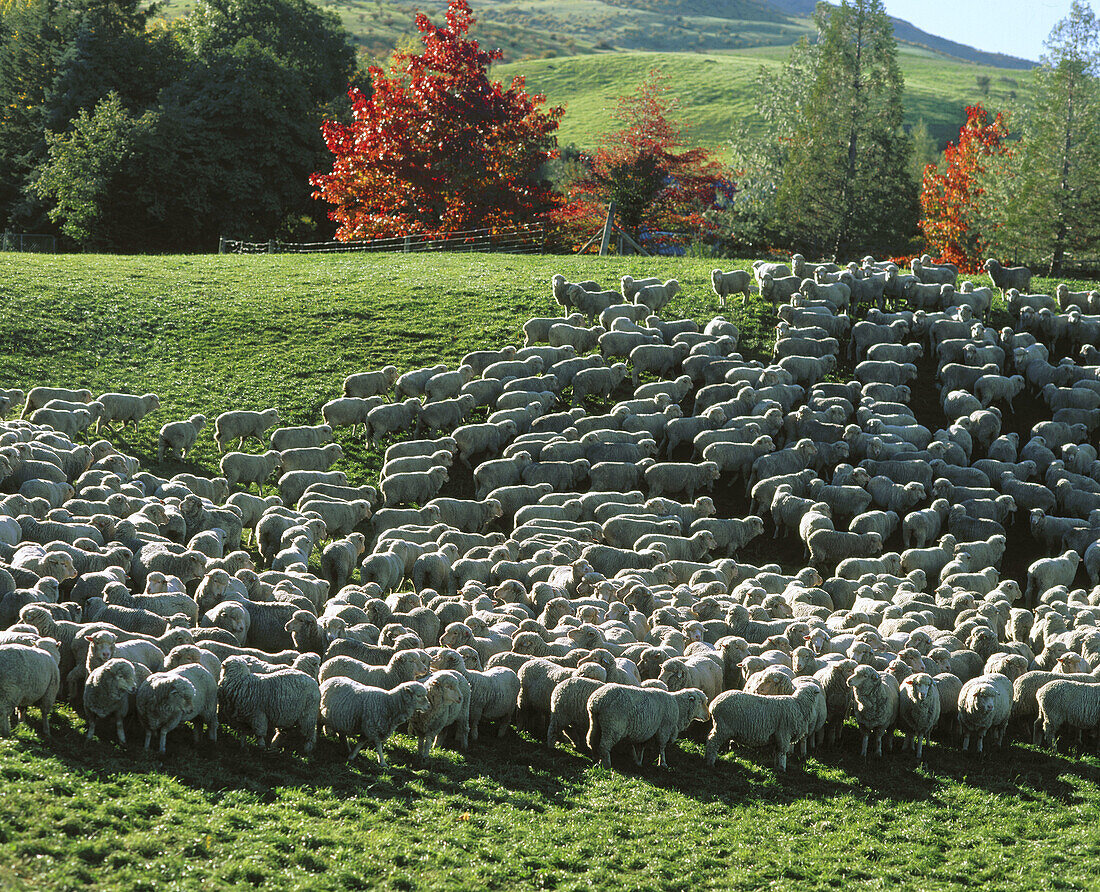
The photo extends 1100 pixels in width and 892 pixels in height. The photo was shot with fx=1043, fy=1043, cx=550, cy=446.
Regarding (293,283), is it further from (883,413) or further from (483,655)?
(483,655)

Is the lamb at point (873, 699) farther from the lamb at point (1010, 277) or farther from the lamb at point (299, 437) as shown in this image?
the lamb at point (1010, 277)

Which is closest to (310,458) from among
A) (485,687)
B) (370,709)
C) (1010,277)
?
(485,687)

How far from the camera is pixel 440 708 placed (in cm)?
1075

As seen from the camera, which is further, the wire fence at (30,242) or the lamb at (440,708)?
the wire fence at (30,242)

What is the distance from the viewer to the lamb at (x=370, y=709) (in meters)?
10.7

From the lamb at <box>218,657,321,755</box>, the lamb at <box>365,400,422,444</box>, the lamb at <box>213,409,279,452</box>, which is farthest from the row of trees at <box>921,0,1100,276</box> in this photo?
the lamb at <box>218,657,321,755</box>

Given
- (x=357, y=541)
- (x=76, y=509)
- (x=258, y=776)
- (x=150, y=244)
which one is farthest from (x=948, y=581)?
(x=150, y=244)

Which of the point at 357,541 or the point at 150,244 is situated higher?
the point at 150,244

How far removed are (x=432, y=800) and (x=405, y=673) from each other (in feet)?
5.73

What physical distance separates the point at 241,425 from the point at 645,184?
1069 inches

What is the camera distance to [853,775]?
11500 mm

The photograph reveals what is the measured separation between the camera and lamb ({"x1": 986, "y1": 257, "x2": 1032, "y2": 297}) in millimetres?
28156

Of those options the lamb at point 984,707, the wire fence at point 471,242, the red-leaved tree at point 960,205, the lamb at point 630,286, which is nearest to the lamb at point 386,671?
the lamb at point 984,707

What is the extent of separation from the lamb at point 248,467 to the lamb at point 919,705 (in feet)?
40.0
